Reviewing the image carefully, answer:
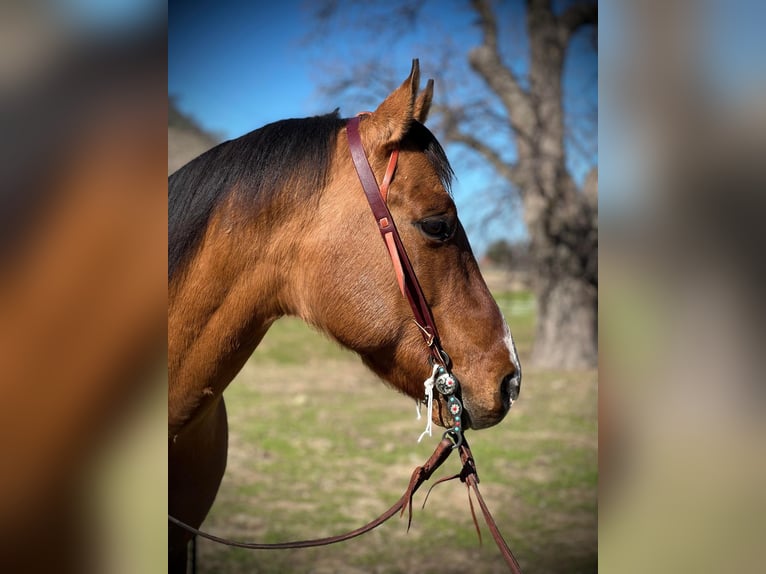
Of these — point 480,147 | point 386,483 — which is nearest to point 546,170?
point 480,147

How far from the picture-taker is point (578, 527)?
4.28 meters

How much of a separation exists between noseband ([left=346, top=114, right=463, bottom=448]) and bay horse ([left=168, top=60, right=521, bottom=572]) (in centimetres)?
2

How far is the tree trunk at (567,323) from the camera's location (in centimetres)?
920

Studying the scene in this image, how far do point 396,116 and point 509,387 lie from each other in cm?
81

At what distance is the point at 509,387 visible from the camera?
1.62m

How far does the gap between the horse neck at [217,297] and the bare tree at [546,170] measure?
309 inches

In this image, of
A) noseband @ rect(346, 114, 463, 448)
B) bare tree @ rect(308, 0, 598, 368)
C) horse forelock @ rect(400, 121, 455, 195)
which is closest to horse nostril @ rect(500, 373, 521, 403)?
noseband @ rect(346, 114, 463, 448)
